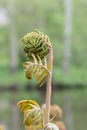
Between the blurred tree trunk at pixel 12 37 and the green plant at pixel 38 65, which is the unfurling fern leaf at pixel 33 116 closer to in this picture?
the green plant at pixel 38 65

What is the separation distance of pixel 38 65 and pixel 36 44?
6 cm

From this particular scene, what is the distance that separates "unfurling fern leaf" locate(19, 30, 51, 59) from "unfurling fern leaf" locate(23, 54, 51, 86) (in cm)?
2

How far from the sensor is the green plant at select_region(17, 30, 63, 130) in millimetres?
1424

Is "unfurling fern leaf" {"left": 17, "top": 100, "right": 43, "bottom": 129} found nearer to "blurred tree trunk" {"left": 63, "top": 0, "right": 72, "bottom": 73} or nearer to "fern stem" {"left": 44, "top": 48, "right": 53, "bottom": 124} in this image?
"fern stem" {"left": 44, "top": 48, "right": 53, "bottom": 124}

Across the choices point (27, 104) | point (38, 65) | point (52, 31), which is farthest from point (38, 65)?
point (52, 31)

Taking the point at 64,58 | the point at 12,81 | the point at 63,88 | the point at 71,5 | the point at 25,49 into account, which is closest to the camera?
the point at 25,49

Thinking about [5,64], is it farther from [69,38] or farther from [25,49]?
[25,49]

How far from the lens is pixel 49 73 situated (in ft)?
4.79

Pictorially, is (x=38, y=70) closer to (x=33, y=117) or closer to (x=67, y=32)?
(x=33, y=117)

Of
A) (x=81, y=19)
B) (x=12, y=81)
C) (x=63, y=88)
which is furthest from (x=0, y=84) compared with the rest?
(x=81, y=19)

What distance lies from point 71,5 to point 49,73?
3513 centimetres

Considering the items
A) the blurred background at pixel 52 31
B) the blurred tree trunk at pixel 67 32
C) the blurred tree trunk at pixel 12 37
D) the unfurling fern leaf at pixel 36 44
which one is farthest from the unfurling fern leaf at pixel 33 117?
the blurred tree trunk at pixel 12 37

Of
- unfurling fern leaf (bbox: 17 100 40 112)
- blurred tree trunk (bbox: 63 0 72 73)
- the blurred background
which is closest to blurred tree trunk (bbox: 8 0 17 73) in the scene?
the blurred background

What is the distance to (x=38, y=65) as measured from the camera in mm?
1456
